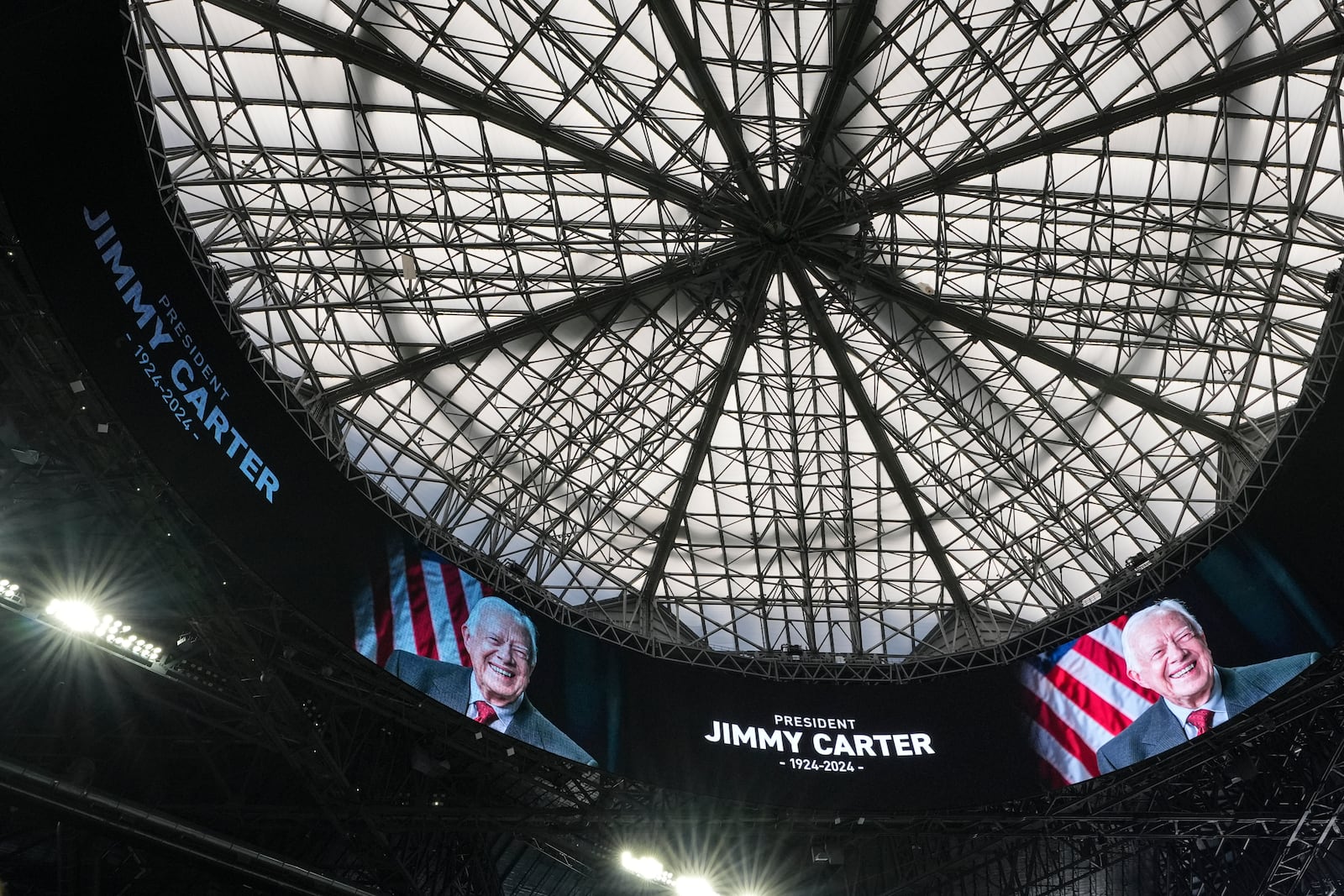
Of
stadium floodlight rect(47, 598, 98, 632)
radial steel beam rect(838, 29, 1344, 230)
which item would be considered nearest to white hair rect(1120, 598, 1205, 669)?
radial steel beam rect(838, 29, 1344, 230)

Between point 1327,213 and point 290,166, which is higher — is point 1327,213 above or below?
above

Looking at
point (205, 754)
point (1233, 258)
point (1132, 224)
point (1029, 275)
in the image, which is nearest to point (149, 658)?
point (205, 754)

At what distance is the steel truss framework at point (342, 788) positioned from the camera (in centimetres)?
Answer: 2195

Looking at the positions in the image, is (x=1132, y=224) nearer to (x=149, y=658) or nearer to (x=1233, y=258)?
(x=1233, y=258)

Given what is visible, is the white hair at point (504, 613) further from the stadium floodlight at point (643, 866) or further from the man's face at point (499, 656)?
the stadium floodlight at point (643, 866)

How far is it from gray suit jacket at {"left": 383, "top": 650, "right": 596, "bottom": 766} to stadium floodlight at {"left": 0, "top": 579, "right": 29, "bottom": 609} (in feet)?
24.4

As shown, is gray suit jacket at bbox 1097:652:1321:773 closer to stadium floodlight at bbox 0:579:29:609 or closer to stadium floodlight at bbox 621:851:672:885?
stadium floodlight at bbox 621:851:672:885

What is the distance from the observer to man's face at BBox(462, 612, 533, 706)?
88.8 feet

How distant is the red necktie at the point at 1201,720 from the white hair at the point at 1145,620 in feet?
6.47

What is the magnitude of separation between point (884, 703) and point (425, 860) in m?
13.7

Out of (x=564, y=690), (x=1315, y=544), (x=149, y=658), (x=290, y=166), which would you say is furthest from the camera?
(x=564, y=690)

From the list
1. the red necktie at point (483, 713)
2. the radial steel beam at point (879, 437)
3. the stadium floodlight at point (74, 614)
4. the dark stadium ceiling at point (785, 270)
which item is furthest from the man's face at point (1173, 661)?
the stadium floodlight at point (74, 614)

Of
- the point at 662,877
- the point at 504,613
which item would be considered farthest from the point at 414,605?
the point at 662,877

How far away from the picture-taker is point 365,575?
25422 mm
